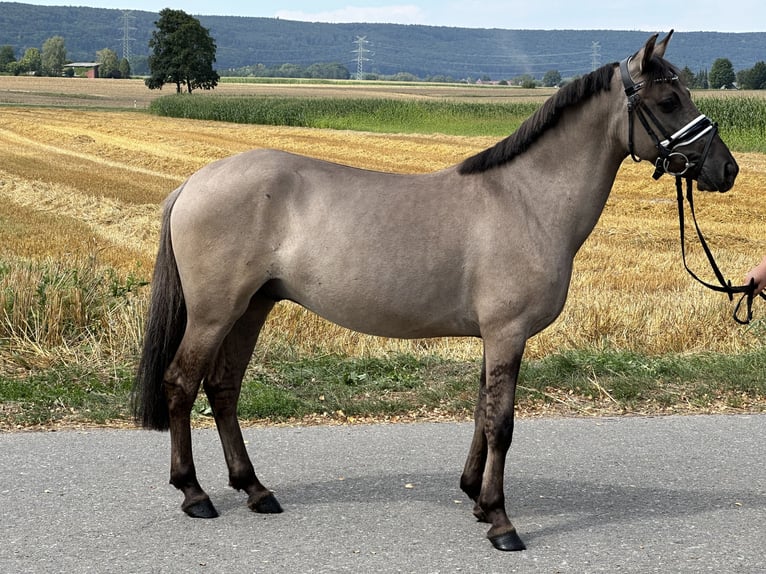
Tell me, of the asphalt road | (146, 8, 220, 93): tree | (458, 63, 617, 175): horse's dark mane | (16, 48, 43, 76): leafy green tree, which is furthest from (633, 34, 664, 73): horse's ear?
(16, 48, 43, 76): leafy green tree

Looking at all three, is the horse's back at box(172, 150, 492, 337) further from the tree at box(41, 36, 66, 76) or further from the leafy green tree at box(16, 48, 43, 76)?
the tree at box(41, 36, 66, 76)

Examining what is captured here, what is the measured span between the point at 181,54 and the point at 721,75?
210ft

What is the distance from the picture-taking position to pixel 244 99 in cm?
5881

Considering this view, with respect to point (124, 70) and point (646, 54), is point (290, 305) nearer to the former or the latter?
point (646, 54)

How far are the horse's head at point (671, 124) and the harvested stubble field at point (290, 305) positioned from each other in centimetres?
340

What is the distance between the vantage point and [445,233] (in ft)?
15.2

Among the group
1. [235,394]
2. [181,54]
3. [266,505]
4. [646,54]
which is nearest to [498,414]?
[266,505]

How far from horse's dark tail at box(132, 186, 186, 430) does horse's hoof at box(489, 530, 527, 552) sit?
5.95 feet

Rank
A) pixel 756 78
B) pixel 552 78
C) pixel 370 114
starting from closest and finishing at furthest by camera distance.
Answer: pixel 370 114, pixel 756 78, pixel 552 78

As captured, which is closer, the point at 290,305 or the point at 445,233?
the point at 445,233

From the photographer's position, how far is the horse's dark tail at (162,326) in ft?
16.4

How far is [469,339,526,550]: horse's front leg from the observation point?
177 inches

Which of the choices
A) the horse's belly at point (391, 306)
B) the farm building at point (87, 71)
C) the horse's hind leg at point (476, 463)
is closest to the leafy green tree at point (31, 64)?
the farm building at point (87, 71)

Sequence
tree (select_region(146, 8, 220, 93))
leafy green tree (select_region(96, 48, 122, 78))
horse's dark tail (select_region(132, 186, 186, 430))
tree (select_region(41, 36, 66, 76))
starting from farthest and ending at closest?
tree (select_region(41, 36, 66, 76)), leafy green tree (select_region(96, 48, 122, 78)), tree (select_region(146, 8, 220, 93)), horse's dark tail (select_region(132, 186, 186, 430))
